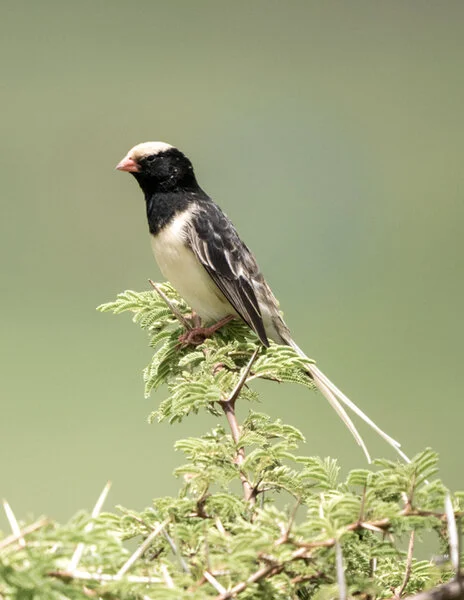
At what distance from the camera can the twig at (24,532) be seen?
570 mm

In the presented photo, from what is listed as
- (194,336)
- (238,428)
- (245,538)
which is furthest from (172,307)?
(245,538)

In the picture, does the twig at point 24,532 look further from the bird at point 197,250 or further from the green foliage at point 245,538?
the bird at point 197,250

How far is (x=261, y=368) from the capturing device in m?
1.27

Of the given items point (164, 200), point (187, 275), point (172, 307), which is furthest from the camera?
point (164, 200)

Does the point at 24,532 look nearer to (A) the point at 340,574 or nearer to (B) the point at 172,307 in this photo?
(A) the point at 340,574

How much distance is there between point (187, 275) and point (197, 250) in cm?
8

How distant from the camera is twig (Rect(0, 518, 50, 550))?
570 millimetres

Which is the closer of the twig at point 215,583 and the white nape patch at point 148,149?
the twig at point 215,583

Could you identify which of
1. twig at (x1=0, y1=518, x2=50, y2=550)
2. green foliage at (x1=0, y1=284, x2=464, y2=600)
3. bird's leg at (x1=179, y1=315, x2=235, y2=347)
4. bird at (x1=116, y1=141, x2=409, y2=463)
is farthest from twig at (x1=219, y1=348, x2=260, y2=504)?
bird at (x1=116, y1=141, x2=409, y2=463)

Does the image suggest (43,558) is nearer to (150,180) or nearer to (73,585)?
(73,585)

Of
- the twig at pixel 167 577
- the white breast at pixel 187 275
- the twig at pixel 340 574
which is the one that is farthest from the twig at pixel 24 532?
the white breast at pixel 187 275

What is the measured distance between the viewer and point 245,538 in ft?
2.08

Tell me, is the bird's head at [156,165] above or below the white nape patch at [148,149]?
below

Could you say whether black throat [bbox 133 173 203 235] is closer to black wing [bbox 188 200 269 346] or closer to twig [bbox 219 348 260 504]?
black wing [bbox 188 200 269 346]
